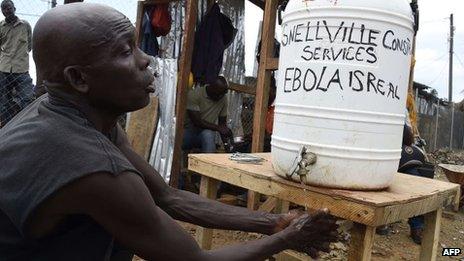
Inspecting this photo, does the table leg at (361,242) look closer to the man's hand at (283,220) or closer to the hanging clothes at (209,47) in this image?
the man's hand at (283,220)

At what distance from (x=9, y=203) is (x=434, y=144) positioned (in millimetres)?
15822

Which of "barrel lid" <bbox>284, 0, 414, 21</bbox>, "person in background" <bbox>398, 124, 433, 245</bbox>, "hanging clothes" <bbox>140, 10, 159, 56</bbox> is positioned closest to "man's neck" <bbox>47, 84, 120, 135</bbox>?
"barrel lid" <bbox>284, 0, 414, 21</bbox>

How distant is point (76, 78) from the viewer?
1.17m

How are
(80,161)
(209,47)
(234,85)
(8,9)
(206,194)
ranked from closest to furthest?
(80,161) < (206,194) < (209,47) < (234,85) < (8,9)

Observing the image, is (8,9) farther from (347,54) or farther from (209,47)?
(347,54)

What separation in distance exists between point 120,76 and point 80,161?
266 millimetres

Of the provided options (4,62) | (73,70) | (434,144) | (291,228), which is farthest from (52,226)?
(434,144)

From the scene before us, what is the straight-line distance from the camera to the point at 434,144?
15.0m

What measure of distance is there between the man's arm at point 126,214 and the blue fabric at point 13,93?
6.07m

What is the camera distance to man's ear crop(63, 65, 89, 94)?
1145mm

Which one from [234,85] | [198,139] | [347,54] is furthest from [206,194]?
[234,85]

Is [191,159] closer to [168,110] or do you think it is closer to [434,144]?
[168,110]

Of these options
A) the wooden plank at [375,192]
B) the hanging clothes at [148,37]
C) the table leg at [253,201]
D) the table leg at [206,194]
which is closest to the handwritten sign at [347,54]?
the wooden plank at [375,192]

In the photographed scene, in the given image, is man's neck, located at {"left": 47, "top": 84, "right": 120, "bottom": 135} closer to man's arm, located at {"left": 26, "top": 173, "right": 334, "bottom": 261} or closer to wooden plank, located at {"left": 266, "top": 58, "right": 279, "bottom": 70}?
man's arm, located at {"left": 26, "top": 173, "right": 334, "bottom": 261}
